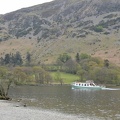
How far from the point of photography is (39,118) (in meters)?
59.5

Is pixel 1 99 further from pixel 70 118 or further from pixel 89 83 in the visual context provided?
pixel 89 83

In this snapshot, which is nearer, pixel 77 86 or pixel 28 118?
pixel 28 118

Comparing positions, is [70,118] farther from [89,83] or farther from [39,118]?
[89,83]

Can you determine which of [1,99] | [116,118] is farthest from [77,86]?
[116,118]

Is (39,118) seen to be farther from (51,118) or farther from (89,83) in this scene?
(89,83)

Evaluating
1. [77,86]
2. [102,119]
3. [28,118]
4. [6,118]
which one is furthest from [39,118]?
[77,86]

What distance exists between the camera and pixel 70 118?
62281 mm

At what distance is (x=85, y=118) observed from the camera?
208 ft

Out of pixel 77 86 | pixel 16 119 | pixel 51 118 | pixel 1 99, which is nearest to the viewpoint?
pixel 16 119

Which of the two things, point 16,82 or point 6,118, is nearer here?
point 6,118

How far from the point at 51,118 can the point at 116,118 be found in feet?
45.6

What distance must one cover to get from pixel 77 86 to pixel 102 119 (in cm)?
12837

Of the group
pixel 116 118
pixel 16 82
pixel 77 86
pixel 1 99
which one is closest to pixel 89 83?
pixel 77 86

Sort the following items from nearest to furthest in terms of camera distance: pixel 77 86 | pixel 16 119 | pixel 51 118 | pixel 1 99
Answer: pixel 16 119 < pixel 51 118 < pixel 1 99 < pixel 77 86
